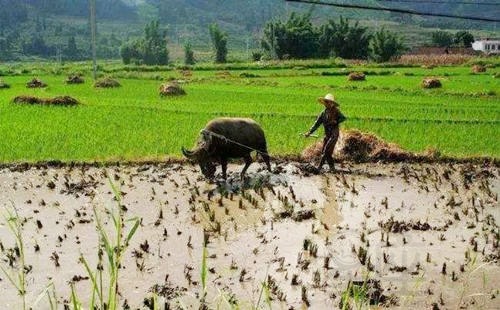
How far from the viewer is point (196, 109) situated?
1719 centimetres

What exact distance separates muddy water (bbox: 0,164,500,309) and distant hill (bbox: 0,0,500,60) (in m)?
76.7

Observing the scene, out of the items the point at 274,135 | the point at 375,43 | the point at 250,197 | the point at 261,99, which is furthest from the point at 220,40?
the point at 250,197

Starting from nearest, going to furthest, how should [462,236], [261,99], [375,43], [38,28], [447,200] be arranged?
1. [462,236]
2. [447,200]
3. [261,99]
4. [375,43]
5. [38,28]

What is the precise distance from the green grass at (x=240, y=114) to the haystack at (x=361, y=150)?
0.61 metres

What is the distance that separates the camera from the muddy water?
550 centimetres

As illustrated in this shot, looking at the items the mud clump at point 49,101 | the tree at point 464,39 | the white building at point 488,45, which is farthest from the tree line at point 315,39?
the white building at point 488,45

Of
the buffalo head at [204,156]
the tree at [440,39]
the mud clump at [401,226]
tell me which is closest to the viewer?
the mud clump at [401,226]

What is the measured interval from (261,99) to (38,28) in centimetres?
10936

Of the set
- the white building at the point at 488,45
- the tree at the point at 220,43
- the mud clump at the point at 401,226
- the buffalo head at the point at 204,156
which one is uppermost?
the white building at the point at 488,45

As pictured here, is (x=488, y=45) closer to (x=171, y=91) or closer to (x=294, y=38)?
(x=294, y=38)

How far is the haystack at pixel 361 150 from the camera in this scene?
36.1ft

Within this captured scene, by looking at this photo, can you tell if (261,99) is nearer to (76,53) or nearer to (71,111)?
(71,111)

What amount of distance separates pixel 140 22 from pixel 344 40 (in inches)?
4420

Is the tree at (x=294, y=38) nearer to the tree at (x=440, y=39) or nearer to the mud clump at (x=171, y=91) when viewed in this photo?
the tree at (x=440, y=39)
